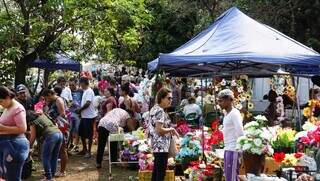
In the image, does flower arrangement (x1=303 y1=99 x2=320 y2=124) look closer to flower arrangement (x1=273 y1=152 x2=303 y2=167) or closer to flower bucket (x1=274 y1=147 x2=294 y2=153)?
flower bucket (x1=274 y1=147 x2=294 y2=153)

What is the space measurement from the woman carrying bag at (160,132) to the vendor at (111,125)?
2814mm

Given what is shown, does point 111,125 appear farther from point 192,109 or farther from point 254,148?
point 254,148

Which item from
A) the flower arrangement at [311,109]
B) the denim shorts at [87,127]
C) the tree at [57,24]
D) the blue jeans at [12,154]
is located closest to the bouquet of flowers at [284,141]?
the flower arrangement at [311,109]

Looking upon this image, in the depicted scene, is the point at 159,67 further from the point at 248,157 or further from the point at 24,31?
the point at 24,31

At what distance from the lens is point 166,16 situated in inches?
1232

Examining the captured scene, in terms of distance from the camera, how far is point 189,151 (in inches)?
384

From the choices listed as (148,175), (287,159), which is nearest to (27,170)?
(148,175)

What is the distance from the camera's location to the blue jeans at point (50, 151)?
28.4ft

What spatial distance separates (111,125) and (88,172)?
101 centimetres

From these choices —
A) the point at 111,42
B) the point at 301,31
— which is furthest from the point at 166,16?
the point at 111,42

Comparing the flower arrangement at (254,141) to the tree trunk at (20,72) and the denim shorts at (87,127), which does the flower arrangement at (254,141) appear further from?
the tree trunk at (20,72)

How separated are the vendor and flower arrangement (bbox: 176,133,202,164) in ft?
4.28

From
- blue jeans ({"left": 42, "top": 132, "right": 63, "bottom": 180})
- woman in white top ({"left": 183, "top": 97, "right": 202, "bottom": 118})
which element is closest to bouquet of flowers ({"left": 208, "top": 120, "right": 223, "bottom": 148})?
blue jeans ({"left": 42, "top": 132, "right": 63, "bottom": 180})

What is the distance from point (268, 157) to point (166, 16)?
79.7 ft
